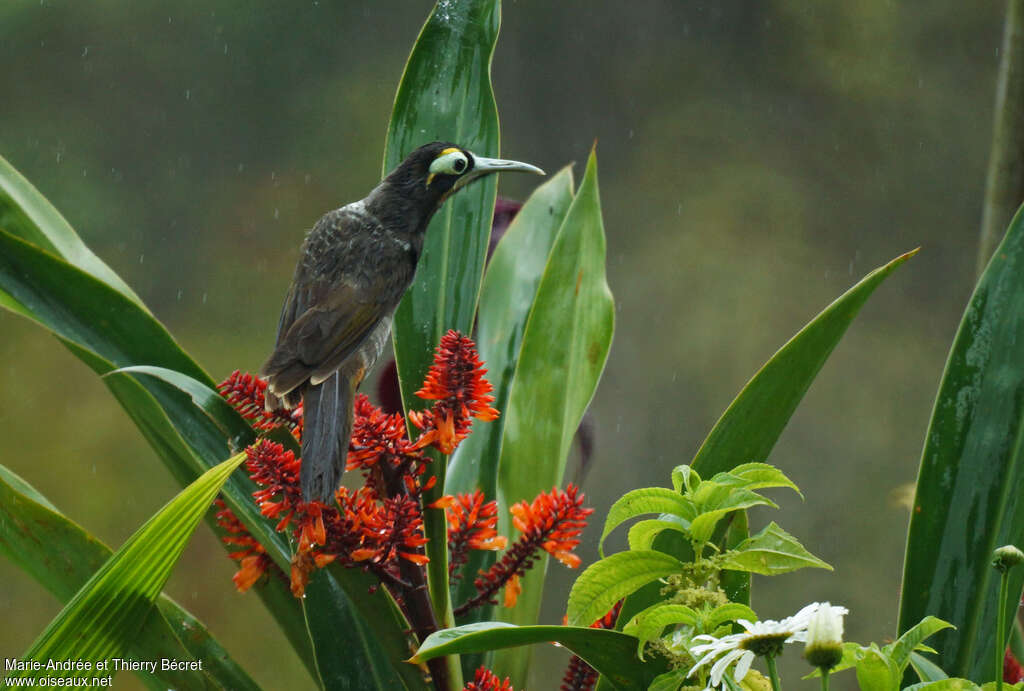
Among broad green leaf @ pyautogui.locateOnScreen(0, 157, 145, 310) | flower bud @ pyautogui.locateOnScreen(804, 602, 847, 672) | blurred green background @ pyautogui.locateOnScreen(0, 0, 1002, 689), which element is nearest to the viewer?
flower bud @ pyautogui.locateOnScreen(804, 602, 847, 672)

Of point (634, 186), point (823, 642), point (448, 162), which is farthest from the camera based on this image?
point (634, 186)

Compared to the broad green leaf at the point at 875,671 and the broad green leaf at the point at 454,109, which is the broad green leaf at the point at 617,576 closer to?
the broad green leaf at the point at 875,671

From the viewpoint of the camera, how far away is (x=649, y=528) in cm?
30

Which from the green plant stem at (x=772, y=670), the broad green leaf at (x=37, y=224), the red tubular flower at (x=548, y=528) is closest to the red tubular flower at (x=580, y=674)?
the red tubular flower at (x=548, y=528)

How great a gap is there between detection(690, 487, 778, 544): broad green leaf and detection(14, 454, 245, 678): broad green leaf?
0.14 meters

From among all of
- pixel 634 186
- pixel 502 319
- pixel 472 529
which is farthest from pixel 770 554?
pixel 634 186

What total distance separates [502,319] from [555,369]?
0.21 feet

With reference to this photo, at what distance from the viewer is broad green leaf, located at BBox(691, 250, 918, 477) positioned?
0.40 metres

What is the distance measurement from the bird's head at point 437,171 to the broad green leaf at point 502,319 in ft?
0.35

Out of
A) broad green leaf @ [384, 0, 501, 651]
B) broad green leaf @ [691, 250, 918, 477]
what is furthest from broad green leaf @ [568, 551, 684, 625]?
broad green leaf @ [384, 0, 501, 651]

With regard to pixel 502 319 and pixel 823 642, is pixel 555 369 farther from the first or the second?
pixel 823 642

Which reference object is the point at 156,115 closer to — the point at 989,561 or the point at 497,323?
the point at 497,323

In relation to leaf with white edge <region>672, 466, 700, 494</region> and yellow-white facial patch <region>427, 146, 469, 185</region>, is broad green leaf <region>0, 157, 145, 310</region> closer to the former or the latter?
yellow-white facial patch <region>427, 146, 469, 185</region>

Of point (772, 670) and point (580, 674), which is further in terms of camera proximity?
point (580, 674)
